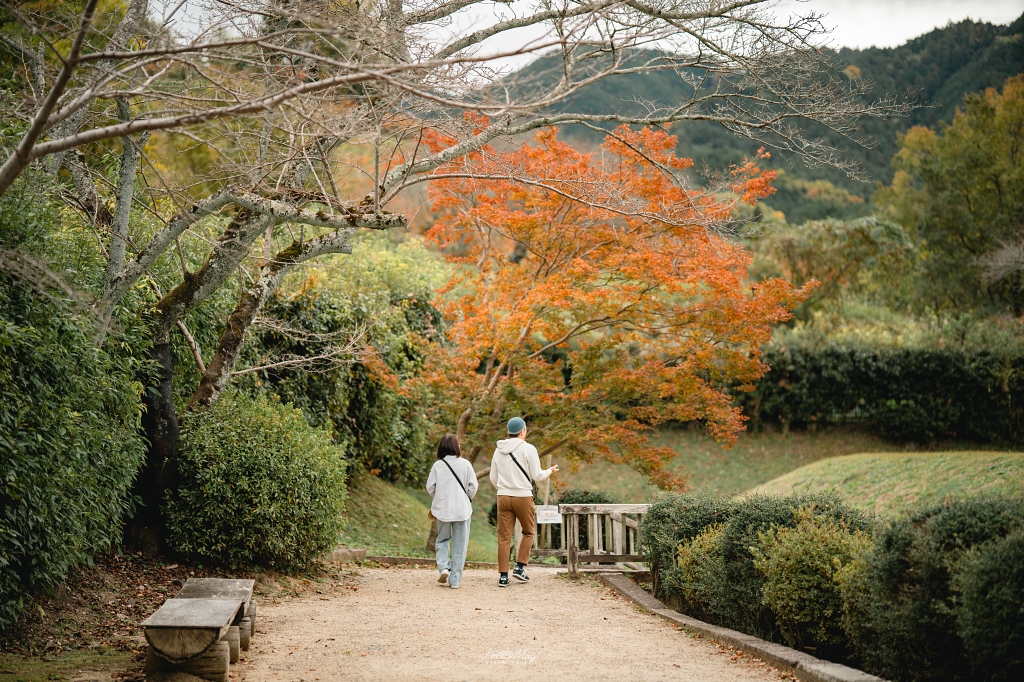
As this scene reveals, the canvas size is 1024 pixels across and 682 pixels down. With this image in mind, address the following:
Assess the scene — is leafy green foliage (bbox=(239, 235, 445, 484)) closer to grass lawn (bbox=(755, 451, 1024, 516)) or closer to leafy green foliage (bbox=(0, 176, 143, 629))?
leafy green foliage (bbox=(0, 176, 143, 629))

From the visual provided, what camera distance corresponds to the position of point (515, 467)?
30.5 feet

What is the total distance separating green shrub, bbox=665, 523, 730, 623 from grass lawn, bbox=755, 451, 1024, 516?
621 cm

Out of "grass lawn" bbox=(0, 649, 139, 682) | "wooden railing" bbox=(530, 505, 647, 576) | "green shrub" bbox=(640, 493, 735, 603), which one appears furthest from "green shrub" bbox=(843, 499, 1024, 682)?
"wooden railing" bbox=(530, 505, 647, 576)

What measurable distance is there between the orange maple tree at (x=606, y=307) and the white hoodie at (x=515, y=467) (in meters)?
2.39

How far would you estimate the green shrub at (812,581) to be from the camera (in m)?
5.35

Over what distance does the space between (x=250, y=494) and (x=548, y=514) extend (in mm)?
3718

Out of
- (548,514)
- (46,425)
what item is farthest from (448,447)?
(46,425)

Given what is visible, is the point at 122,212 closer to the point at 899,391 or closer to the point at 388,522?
the point at 388,522

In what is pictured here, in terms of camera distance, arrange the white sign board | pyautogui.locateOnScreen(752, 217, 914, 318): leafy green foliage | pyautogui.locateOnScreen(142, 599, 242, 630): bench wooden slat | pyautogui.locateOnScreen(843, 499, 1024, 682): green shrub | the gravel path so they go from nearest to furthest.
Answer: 1. pyautogui.locateOnScreen(843, 499, 1024, 682): green shrub
2. pyautogui.locateOnScreen(142, 599, 242, 630): bench wooden slat
3. the gravel path
4. the white sign board
5. pyautogui.locateOnScreen(752, 217, 914, 318): leafy green foliage

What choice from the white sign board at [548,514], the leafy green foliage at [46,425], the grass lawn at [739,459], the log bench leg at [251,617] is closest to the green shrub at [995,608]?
the log bench leg at [251,617]

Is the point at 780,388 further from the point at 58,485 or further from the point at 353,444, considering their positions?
the point at 58,485

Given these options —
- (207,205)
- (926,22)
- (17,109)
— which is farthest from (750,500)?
(926,22)

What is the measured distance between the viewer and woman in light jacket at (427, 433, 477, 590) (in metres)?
8.98

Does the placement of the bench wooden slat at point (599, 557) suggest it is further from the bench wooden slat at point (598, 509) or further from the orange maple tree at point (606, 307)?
the orange maple tree at point (606, 307)
